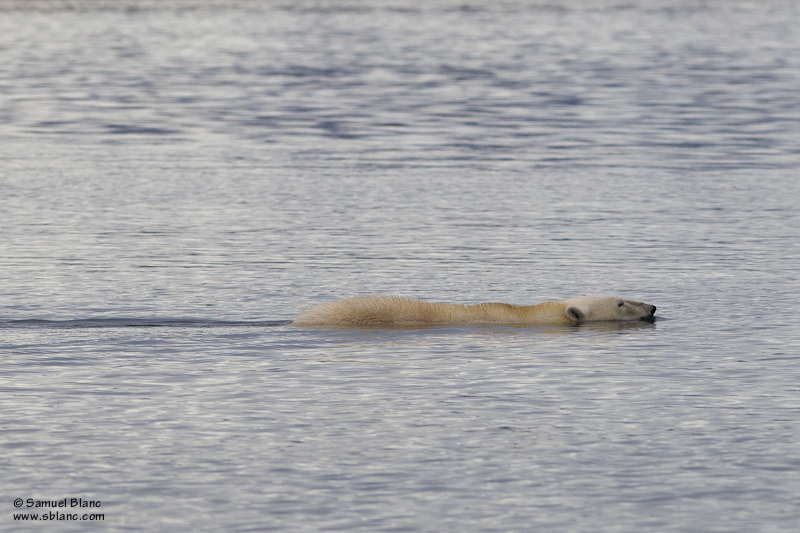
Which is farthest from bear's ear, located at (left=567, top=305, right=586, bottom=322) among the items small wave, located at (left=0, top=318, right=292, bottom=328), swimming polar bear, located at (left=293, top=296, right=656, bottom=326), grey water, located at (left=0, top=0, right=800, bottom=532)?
small wave, located at (left=0, top=318, right=292, bottom=328)

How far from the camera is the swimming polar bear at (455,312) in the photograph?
53.4ft

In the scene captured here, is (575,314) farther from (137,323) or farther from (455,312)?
(137,323)

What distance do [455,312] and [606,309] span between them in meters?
1.81

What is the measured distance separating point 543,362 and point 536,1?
94.2 meters

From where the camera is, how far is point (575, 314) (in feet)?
55.3

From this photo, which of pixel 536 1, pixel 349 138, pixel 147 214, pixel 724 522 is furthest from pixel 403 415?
pixel 536 1

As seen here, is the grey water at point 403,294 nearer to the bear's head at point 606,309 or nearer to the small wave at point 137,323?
the small wave at point 137,323

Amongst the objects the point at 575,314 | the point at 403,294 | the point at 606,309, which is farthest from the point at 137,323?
the point at 606,309

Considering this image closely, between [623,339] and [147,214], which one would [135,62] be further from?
[623,339]

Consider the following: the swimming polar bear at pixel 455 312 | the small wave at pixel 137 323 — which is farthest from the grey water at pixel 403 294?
the swimming polar bear at pixel 455 312

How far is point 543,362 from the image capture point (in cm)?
1492

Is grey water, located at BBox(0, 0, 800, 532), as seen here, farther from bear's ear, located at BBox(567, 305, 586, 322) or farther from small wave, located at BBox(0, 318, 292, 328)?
bear's ear, located at BBox(567, 305, 586, 322)

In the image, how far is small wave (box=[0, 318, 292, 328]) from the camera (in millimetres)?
16203

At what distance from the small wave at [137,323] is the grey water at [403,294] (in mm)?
49
